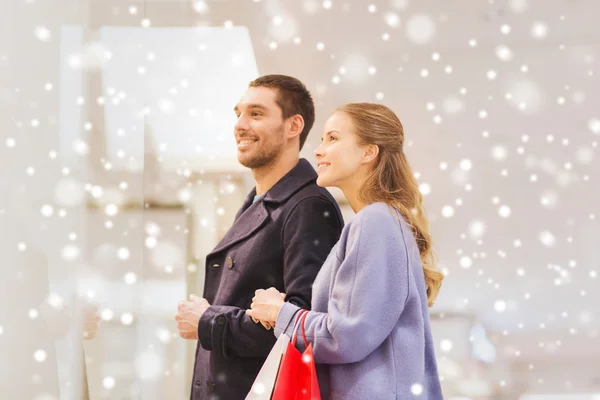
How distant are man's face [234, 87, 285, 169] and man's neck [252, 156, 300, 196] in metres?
0.01

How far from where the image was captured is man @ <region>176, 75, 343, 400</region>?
1333 millimetres

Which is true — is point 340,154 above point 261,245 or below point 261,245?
above

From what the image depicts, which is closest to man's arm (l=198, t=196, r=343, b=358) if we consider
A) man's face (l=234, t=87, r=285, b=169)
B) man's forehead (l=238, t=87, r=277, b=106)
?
man's face (l=234, t=87, r=285, b=169)

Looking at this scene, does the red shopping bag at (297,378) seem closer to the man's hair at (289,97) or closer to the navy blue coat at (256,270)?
the navy blue coat at (256,270)

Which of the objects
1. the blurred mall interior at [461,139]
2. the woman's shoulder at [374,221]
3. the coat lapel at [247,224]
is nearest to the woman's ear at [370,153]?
the woman's shoulder at [374,221]

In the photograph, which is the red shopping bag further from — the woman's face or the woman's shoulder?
the woman's face

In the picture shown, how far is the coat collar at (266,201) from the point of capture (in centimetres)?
146

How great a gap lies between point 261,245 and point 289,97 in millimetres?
398

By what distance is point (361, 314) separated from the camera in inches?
42.7

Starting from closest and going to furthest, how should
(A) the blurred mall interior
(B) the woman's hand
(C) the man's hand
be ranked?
1. (B) the woman's hand
2. (C) the man's hand
3. (A) the blurred mall interior

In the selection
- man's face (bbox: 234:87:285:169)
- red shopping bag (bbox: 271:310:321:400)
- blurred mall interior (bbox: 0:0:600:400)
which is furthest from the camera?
blurred mall interior (bbox: 0:0:600:400)

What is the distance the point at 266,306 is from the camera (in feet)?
4.11

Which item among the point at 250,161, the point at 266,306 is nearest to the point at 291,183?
the point at 250,161

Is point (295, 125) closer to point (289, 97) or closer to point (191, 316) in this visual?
point (289, 97)
